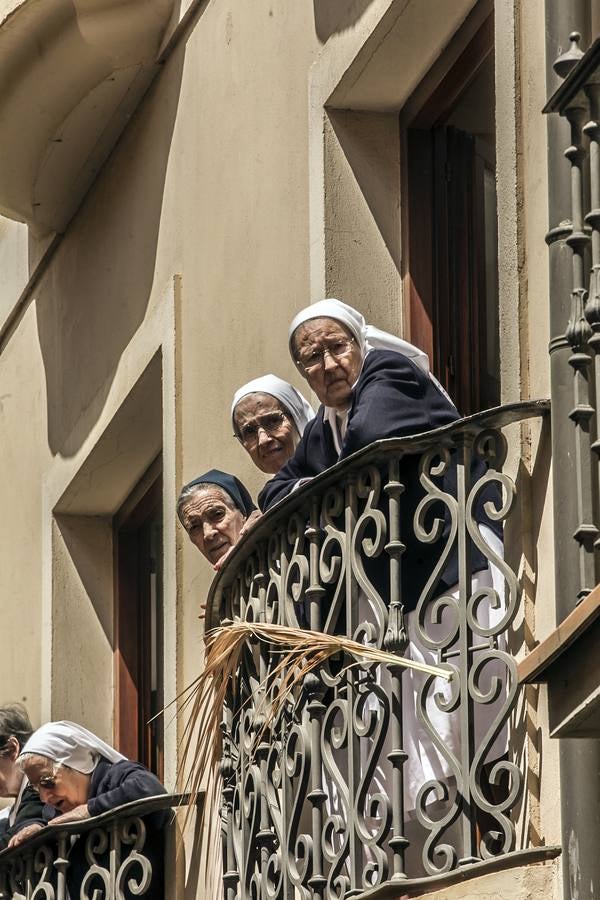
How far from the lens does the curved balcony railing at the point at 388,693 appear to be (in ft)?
25.0

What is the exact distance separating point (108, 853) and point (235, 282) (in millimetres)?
2375

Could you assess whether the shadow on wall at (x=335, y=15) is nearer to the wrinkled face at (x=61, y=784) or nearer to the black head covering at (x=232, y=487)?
the black head covering at (x=232, y=487)

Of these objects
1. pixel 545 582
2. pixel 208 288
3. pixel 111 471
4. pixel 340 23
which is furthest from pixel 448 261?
pixel 111 471

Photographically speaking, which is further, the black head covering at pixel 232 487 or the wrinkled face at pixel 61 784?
the wrinkled face at pixel 61 784

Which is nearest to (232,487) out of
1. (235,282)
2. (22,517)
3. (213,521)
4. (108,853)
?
(213,521)

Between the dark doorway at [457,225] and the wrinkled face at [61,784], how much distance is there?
2.85 m

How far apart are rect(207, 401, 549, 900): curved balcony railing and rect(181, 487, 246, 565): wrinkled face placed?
1141 mm

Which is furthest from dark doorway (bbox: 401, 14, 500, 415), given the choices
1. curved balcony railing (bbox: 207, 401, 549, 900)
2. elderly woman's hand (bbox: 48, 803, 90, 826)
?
elderly woman's hand (bbox: 48, 803, 90, 826)

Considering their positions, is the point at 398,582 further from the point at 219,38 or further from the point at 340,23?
the point at 219,38

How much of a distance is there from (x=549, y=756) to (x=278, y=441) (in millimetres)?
2230

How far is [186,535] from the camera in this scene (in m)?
11.3

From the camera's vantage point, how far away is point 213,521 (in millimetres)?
9961

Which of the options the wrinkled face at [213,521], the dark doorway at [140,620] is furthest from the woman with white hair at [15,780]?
the wrinkled face at [213,521]

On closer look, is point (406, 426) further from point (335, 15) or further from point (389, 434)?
point (335, 15)
